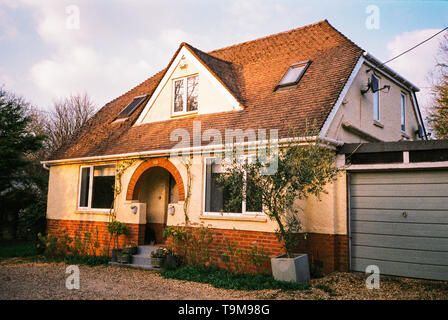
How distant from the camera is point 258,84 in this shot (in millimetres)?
11898

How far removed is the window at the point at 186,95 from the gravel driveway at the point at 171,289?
5.54 m

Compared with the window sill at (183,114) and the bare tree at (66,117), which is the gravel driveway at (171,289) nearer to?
the window sill at (183,114)

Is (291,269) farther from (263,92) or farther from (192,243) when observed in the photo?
(263,92)

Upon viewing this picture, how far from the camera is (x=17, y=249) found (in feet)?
45.6

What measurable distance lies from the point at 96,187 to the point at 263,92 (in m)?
6.48

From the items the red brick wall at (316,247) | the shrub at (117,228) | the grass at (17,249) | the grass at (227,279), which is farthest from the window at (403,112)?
the grass at (17,249)

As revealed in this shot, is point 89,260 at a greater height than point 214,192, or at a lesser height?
lesser

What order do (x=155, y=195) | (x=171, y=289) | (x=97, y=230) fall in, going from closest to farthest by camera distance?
(x=171, y=289) → (x=97, y=230) → (x=155, y=195)

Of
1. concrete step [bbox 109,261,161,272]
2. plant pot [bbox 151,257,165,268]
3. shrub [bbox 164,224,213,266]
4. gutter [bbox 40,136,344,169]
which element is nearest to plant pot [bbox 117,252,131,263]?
concrete step [bbox 109,261,161,272]

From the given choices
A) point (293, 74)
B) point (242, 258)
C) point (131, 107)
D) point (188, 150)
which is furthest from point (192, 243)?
point (131, 107)

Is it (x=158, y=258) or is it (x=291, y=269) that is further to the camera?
(x=158, y=258)

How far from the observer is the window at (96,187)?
12445 millimetres
